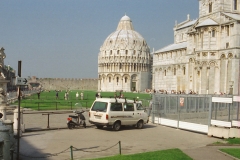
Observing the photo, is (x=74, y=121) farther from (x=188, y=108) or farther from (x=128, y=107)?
(x=188, y=108)

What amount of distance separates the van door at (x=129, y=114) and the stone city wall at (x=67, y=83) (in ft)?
332

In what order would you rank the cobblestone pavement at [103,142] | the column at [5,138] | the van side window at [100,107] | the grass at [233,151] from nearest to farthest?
the column at [5,138] < the grass at [233,151] < the cobblestone pavement at [103,142] < the van side window at [100,107]

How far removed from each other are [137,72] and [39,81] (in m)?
37.2

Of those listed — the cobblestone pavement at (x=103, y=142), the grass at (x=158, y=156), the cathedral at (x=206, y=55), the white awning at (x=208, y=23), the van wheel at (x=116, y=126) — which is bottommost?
the cobblestone pavement at (x=103, y=142)

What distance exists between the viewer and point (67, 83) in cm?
11900

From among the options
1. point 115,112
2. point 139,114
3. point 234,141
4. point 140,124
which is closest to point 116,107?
point 115,112

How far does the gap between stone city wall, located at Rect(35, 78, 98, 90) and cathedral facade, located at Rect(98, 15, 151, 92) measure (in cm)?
466

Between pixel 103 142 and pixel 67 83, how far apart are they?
4249 inches

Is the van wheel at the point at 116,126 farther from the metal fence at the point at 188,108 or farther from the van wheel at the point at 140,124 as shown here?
the metal fence at the point at 188,108

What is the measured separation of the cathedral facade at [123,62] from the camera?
11531cm

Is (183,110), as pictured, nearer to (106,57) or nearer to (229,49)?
(229,49)

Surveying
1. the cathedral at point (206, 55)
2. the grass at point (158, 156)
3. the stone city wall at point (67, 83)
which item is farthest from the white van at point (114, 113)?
the stone city wall at point (67, 83)

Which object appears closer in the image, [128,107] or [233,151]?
→ [233,151]

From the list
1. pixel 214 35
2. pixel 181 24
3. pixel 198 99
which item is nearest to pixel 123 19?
pixel 181 24
